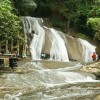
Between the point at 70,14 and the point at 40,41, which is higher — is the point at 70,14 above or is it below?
above

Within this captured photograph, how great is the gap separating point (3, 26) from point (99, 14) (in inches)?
664

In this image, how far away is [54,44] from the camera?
34188mm

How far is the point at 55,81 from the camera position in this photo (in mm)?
21062

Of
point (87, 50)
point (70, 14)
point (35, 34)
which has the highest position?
point (70, 14)

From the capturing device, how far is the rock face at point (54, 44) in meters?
33.3

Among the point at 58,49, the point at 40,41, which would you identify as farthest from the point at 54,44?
the point at 40,41

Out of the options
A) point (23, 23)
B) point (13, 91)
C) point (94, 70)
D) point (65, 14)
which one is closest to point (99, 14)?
point (65, 14)

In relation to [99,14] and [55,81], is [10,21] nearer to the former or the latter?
[55,81]

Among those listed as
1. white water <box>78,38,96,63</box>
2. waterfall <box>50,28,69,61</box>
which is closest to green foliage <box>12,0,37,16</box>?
waterfall <box>50,28,69,61</box>

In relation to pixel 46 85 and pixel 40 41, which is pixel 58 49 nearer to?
pixel 40 41

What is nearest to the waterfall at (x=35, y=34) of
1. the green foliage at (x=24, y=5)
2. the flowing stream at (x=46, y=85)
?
the green foliage at (x=24, y=5)

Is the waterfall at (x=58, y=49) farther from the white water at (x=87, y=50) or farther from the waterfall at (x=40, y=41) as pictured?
the white water at (x=87, y=50)

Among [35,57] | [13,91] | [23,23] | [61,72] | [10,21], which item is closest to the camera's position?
[13,91]

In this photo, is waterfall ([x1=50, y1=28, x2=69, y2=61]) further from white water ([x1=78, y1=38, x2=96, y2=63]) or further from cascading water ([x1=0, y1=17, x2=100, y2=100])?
white water ([x1=78, y1=38, x2=96, y2=63])
